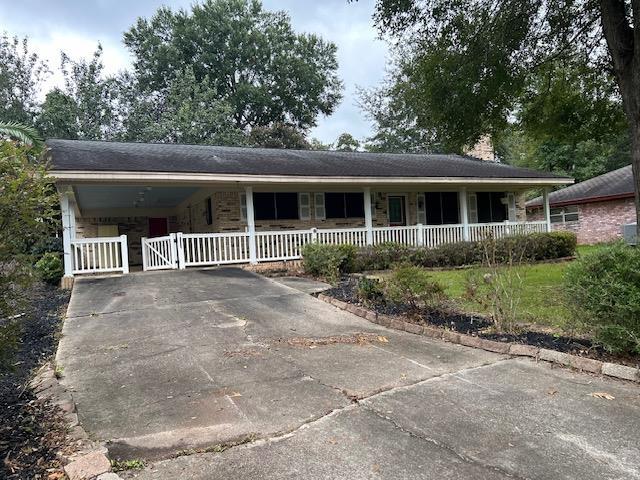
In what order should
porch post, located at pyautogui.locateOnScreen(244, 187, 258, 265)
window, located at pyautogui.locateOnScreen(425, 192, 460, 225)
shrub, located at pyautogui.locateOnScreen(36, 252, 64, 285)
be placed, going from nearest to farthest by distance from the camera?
shrub, located at pyautogui.locateOnScreen(36, 252, 64, 285) → porch post, located at pyautogui.locateOnScreen(244, 187, 258, 265) → window, located at pyautogui.locateOnScreen(425, 192, 460, 225)

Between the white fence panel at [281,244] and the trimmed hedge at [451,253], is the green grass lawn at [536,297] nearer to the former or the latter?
the trimmed hedge at [451,253]

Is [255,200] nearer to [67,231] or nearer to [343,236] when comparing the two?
[343,236]

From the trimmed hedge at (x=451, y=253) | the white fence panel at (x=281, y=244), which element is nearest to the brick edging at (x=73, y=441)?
the trimmed hedge at (x=451, y=253)

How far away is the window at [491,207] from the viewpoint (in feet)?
65.0

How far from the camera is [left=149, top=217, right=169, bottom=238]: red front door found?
2167 cm

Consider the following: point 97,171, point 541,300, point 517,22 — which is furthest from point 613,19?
point 97,171

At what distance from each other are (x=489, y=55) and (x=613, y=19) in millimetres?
2249

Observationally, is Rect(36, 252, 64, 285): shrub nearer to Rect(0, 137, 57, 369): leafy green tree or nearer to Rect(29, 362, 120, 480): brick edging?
Rect(29, 362, 120, 480): brick edging

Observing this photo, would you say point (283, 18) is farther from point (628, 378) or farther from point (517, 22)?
point (628, 378)

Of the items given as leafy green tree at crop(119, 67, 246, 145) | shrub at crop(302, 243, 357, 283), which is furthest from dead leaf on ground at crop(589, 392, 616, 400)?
leafy green tree at crop(119, 67, 246, 145)

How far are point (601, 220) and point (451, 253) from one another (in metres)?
14.7

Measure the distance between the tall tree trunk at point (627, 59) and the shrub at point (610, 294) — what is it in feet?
11.5

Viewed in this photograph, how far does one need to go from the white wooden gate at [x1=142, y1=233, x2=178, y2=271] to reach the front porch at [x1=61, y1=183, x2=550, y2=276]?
0.10 feet

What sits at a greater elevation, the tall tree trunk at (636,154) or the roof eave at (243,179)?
the roof eave at (243,179)
